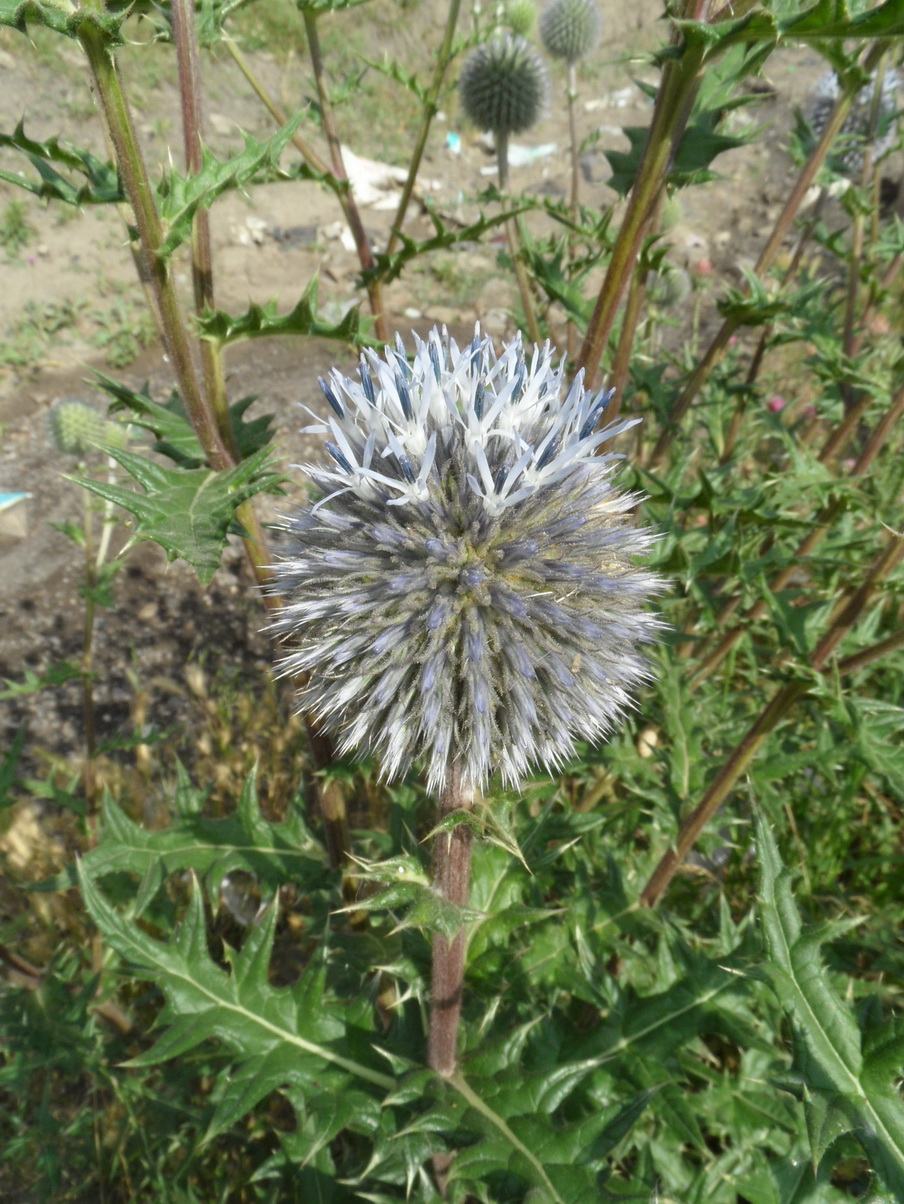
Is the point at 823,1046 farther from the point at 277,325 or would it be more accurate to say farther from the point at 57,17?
the point at 57,17

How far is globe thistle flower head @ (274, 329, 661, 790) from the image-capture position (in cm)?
130

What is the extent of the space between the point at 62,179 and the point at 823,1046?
1958 mm

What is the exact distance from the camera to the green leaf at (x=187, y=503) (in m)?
1.17

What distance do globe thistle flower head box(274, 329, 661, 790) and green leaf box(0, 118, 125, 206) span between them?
51 cm

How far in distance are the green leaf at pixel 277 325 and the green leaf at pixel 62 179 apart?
0.80ft

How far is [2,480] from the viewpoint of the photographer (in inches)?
190

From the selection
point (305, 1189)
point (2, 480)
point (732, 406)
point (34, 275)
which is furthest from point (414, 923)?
point (34, 275)

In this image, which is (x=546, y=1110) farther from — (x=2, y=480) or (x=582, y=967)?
(x=2, y=480)

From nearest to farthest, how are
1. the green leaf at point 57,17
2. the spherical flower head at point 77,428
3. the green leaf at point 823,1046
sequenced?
the green leaf at point 57,17
the green leaf at point 823,1046
the spherical flower head at point 77,428

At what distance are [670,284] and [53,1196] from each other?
14.9 ft

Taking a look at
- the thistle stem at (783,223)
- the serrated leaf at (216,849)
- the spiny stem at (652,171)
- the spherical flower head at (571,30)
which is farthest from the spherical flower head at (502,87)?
the serrated leaf at (216,849)

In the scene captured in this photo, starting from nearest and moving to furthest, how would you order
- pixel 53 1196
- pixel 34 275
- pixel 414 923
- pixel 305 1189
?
1. pixel 414 923
2. pixel 305 1189
3. pixel 53 1196
4. pixel 34 275

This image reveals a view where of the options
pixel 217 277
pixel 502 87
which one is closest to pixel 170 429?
pixel 502 87

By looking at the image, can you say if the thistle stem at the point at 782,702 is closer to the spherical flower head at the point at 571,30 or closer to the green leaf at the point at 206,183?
the green leaf at the point at 206,183
